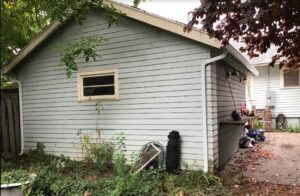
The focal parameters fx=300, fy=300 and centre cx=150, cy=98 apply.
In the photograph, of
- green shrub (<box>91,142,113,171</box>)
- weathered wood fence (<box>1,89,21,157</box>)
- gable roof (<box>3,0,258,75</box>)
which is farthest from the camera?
green shrub (<box>91,142,113,171</box>)

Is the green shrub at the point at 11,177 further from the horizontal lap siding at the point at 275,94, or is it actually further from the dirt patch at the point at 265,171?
the horizontal lap siding at the point at 275,94

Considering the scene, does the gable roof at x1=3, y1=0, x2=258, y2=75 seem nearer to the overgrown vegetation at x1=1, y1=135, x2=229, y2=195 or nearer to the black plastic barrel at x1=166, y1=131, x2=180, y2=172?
the black plastic barrel at x1=166, y1=131, x2=180, y2=172

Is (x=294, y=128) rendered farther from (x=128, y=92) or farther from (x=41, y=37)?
(x=41, y=37)

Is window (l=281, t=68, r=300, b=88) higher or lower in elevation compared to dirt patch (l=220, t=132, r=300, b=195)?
higher

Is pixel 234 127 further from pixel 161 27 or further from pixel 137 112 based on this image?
pixel 161 27

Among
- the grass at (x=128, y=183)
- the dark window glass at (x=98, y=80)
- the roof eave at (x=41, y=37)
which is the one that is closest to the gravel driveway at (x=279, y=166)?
the grass at (x=128, y=183)

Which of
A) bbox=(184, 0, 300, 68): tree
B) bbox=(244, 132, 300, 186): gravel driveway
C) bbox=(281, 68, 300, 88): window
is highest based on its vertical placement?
bbox=(184, 0, 300, 68): tree

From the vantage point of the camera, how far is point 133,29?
6.76m

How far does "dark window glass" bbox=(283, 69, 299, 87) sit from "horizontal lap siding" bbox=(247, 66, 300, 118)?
275mm

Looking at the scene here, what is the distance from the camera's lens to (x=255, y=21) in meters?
4.38

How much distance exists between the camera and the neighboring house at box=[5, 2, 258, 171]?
19.7 feet

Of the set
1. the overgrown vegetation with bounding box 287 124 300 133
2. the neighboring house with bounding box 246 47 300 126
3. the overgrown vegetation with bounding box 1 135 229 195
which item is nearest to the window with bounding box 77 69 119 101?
the overgrown vegetation with bounding box 1 135 229 195

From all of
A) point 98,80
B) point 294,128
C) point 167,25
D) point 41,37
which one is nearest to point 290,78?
point 294,128

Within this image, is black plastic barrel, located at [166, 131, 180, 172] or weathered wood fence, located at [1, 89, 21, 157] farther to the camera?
black plastic barrel, located at [166, 131, 180, 172]
